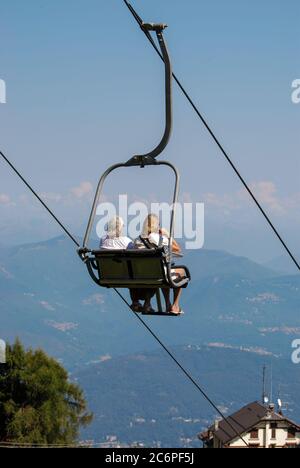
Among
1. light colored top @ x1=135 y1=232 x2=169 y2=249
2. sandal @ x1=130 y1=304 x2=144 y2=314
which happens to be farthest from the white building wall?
light colored top @ x1=135 y1=232 x2=169 y2=249

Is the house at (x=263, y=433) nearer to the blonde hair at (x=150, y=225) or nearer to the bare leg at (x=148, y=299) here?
the bare leg at (x=148, y=299)

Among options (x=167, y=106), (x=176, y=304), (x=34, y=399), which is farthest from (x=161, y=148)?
(x=34, y=399)

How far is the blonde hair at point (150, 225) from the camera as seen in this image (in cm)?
1368

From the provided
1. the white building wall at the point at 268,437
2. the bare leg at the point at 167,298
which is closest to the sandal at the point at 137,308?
the bare leg at the point at 167,298

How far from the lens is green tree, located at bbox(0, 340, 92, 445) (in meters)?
57.5

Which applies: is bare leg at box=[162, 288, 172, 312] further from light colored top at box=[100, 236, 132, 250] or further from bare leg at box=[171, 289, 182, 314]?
light colored top at box=[100, 236, 132, 250]

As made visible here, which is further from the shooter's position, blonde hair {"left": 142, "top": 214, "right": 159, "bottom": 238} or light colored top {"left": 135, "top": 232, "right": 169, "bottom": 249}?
blonde hair {"left": 142, "top": 214, "right": 159, "bottom": 238}

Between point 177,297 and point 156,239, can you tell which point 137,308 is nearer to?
point 177,297

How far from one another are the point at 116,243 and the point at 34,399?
4705cm

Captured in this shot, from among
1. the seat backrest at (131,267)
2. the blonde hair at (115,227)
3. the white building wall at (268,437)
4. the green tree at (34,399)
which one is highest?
the blonde hair at (115,227)

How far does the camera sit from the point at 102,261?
13.4 meters

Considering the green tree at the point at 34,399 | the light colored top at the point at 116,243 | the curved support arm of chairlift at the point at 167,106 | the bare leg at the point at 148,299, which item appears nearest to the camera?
the curved support arm of chairlift at the point at 167,106

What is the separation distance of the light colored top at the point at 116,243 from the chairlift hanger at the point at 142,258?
416 mm
